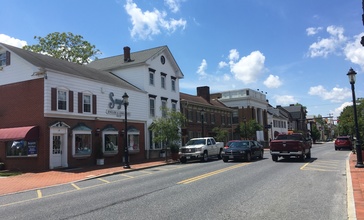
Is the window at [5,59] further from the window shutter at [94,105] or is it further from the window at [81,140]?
the window at [81,140]

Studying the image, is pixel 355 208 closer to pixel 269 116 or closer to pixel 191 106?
pixel 191 106

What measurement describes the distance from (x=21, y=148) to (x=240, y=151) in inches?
579

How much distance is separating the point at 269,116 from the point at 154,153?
44214 millimetres

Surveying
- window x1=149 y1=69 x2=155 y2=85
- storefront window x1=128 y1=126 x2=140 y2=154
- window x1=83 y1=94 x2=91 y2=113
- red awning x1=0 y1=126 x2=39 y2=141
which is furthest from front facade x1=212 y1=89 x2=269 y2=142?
red awning x1=0 y1=126 x2=39 y2=141

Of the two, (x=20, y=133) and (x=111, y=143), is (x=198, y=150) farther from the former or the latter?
(x=20, y=133)

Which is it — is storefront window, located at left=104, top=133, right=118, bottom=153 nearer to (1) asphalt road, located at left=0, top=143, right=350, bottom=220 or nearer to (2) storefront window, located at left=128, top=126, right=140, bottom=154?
(2) storefront window, located at left=128, top=126, right=140, bottom=154

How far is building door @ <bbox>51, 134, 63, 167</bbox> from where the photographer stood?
21141 mm

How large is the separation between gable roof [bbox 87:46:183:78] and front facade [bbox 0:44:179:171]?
675cm

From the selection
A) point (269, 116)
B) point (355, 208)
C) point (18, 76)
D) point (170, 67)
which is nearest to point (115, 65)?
point (170, 67)

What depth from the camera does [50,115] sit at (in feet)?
68.3

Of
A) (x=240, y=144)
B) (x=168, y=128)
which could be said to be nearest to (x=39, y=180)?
(x=168, y=128)

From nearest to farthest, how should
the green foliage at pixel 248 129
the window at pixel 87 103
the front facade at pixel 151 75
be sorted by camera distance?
the window at pixel 87 103 → the front facade at pixel 151 75 → the green foliage at pixel 248 129

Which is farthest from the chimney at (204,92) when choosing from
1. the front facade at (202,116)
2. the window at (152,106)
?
the window at (152,106)

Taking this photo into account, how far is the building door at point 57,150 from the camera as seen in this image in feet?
69.4
